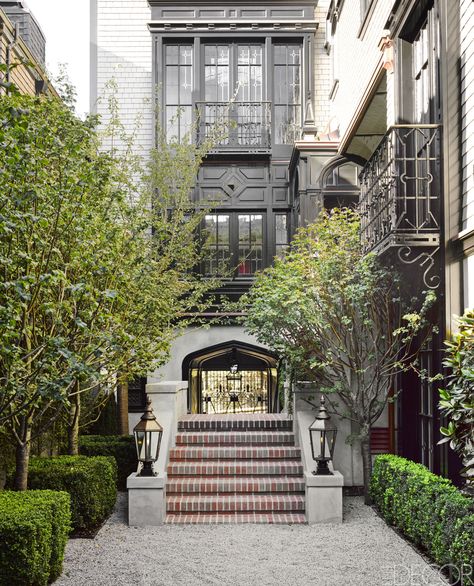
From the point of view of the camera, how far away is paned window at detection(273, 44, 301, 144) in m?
20.8

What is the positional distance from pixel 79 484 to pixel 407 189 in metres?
5.72

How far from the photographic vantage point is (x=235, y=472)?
12.5 m

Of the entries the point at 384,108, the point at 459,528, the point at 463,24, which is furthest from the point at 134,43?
the point at 459,528

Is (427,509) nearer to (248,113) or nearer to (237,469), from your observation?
(237,469)

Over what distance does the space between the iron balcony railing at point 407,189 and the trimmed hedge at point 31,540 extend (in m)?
4.90

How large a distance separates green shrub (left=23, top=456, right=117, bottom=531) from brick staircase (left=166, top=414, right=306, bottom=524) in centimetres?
109

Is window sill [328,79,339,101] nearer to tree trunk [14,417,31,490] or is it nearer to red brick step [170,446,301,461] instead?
red brick step [170,446,301,461]

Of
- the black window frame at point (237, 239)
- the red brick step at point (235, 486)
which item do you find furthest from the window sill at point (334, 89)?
the red brick step at point (235, 486)

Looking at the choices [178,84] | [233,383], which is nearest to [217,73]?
[178,84]

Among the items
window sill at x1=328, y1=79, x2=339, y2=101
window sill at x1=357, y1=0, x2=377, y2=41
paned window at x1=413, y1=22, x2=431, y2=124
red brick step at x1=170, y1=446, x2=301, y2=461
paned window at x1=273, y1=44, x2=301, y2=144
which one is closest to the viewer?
paned window at x1=413, y1=22, x2=431, y2=124

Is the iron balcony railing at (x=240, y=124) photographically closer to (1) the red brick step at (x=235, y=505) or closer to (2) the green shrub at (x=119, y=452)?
(2) the green shrub at (x=119, y=452)

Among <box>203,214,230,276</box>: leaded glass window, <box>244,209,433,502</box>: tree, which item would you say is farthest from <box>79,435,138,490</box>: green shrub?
<box>203,214,230,276</box>: leaded glass window

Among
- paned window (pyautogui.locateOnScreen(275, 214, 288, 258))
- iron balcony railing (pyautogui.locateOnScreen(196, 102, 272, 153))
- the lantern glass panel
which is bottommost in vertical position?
the lantern glass panel

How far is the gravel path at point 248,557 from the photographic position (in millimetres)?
8164
